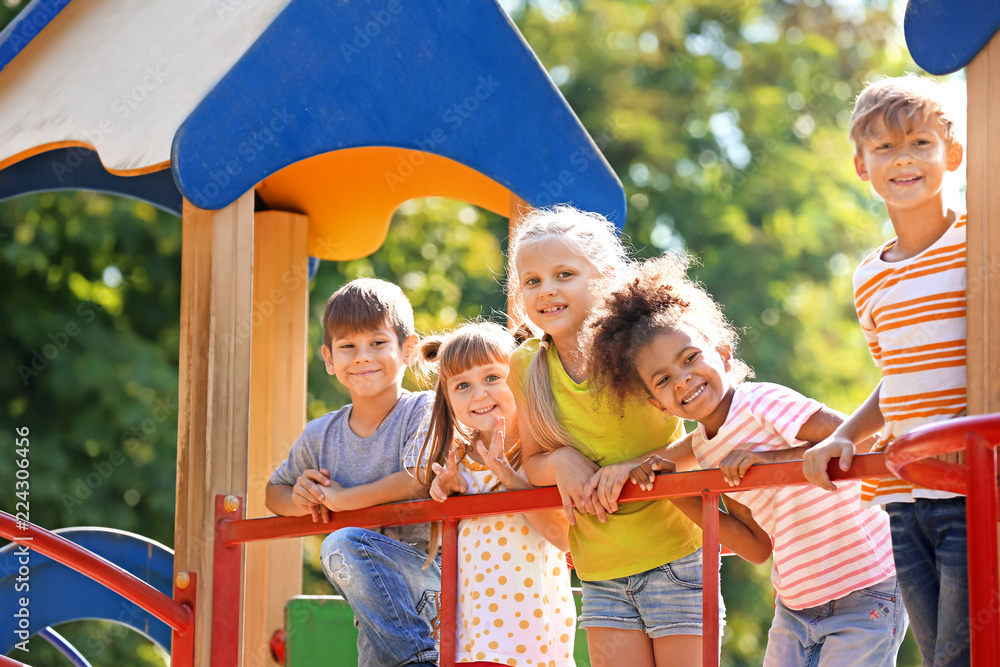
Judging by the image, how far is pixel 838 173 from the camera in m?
11.4

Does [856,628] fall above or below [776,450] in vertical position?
below

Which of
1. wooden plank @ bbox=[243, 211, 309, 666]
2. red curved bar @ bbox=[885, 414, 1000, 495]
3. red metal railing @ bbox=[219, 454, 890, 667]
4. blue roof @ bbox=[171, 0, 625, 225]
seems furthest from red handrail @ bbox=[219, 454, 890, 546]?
wooden plank @ bbox=[243, 211, 309, 666]

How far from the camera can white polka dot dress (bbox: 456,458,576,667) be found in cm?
297

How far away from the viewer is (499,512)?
279cm

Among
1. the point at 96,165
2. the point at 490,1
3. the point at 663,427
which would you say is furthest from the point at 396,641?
the point at 96,165

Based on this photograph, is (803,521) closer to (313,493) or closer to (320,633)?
(313,493)

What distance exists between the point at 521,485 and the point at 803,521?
70cm

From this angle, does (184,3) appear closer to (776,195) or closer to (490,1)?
(490,1)

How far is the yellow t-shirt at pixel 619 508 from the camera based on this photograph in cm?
288

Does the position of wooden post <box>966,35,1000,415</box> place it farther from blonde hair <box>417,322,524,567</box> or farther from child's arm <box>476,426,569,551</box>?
blonde hair <box>417,322,524,567</box>

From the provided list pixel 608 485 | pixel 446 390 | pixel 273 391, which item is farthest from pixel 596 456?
pixel 273 391

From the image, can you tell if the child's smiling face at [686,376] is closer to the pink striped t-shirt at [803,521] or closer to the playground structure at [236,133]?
the pink striped t-shirt at [803,521]

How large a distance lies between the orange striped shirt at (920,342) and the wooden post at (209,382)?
69.0 inches

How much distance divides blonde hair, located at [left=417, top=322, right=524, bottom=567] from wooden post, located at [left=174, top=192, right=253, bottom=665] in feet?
1.76
